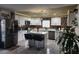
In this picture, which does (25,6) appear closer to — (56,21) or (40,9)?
(40,9)

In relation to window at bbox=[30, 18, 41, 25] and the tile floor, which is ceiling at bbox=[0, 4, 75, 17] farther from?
the tile floor

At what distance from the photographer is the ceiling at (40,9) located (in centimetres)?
249

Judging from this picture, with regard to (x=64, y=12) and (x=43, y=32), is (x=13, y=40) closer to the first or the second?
(x=43, y=32)

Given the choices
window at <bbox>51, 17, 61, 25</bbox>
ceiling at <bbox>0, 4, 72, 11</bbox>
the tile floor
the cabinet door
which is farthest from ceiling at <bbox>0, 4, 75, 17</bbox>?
the tile floor

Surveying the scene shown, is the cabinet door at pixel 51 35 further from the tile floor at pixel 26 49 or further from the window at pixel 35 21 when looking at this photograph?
the window at pixel 35 21

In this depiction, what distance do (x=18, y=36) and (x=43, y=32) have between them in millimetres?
648

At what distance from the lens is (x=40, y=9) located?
259 centimetres

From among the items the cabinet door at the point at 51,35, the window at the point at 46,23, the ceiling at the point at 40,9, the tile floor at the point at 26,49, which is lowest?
the tile floor at the point at 26,49

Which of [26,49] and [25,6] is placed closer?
[25,6]

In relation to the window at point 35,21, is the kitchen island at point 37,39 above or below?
below

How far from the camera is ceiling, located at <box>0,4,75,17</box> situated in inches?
97.9

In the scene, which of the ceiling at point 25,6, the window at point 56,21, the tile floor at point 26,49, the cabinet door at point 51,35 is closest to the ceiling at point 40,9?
the ceiling at point 25,6

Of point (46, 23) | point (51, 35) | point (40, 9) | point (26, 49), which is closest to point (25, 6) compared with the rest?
point (40, 9)
